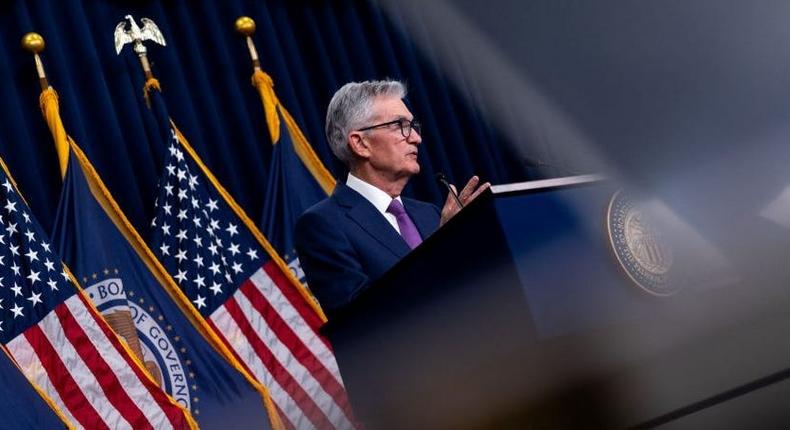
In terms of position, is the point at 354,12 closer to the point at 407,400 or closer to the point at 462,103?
the point at 462,103

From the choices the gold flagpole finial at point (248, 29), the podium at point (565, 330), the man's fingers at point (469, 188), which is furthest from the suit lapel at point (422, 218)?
the gold flagpole finial at point (248, 29)

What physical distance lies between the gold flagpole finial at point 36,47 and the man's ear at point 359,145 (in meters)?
1.91

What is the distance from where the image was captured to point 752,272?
72.4 inches

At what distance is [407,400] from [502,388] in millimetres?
248

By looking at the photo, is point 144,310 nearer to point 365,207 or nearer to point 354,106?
point 354,106

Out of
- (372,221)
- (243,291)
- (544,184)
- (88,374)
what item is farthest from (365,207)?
(243,291)

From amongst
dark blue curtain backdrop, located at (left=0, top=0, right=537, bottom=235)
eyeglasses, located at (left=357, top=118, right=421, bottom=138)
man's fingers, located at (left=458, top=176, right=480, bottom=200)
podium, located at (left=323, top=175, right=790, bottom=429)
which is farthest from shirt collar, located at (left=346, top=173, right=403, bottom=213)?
dark blue curtain backdrop, located at (left=0, top=0, right=537, bottom=235)

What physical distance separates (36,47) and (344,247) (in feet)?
7.76

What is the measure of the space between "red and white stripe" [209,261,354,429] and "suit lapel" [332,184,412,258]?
5.21 feet

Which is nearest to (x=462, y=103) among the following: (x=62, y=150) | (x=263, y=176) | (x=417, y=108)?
(x=417, y=108)

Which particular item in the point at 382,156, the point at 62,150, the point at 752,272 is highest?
the point at 62,150

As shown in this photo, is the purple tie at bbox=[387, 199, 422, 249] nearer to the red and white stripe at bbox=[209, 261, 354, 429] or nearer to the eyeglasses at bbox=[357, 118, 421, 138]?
the eyeglasses at bbox=[357, 118, 421, 138]

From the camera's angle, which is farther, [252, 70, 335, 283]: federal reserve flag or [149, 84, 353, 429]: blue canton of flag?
[252, 70, 335, 283]: federal reserve flag

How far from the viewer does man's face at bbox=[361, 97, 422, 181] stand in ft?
9.34
